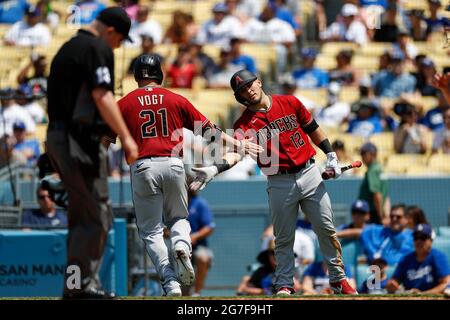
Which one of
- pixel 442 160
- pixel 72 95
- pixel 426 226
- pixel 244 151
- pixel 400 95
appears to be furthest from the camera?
pixel 400 95

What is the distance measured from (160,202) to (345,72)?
316 inches

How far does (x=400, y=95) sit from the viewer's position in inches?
658

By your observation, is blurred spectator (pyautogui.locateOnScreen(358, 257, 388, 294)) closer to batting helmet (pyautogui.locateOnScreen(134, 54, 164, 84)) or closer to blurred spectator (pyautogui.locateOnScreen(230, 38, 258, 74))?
batting helmet (pyautogui.locateOnScreen(134, 54, 164, 84))

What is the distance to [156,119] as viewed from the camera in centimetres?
969

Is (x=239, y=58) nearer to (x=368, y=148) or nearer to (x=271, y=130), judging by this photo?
(x=368, y=148)

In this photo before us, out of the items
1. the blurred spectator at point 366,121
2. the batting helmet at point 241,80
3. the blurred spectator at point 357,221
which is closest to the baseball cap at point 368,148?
the blurred spectator at point 357,221

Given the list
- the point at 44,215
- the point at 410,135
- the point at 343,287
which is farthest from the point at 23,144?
the point at 343,287

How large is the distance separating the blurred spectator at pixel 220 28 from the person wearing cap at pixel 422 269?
22.4ft

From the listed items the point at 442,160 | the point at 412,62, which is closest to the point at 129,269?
the point at 442,160

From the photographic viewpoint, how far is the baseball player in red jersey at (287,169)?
9883mm

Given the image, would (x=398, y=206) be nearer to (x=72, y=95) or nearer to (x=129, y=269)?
(x=129, y=269)

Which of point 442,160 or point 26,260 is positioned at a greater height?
point 442,160

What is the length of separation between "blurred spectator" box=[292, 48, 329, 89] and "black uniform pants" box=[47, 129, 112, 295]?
9.80m

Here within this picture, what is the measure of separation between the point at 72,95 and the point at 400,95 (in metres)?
9.66
